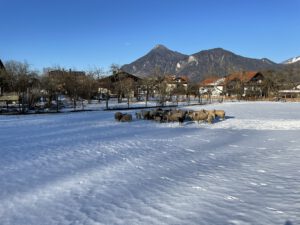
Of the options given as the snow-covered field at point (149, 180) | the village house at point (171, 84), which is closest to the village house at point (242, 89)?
the village house at point (171, 84)

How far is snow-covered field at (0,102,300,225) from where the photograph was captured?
17.9 ft

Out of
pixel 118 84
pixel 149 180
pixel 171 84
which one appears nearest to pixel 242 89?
pixel 171 84

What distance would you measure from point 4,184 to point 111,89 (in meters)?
46.8

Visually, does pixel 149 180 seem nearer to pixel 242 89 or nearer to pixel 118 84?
pixel 118 84

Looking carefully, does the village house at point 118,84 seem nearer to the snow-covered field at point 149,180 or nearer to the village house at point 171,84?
the village house at point 171,84

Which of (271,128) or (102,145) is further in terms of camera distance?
(271,128)

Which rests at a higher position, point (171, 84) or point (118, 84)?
point (171, 84)

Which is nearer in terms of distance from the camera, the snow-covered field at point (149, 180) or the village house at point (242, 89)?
the snow-covered field at point (149, 180)

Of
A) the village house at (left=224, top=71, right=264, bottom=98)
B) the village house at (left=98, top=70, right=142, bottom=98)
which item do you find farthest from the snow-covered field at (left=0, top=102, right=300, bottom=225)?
the village house at (left=224, top=71, right=264, bottom=98)

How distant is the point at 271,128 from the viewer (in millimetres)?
16984

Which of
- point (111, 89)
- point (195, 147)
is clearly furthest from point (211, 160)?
point (111, 89)

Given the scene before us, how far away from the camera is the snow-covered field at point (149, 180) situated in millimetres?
5469

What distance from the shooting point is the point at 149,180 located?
7.40m

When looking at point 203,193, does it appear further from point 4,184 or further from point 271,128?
point 271,128
